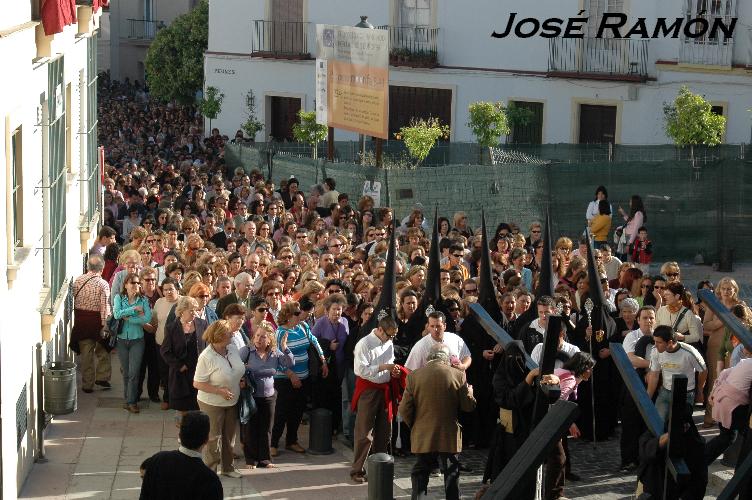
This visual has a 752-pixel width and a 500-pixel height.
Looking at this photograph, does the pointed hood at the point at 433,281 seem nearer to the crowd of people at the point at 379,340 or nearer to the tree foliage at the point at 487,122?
the crowd of people at the point at 379,340

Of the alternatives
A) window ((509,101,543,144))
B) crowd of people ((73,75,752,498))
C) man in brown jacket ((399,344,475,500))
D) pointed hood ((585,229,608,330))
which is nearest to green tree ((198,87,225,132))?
window ((509,101,543,144))

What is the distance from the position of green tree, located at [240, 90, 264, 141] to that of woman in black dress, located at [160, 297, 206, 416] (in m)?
26.2

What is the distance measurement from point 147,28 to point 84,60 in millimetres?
43962

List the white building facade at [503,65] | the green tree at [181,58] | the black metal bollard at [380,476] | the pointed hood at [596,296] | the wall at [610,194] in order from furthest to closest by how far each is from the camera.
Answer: the green tree at [181,58], the white building facade at [503,65], the wall at [610,194], the pointed hood at [596,296], the black metal bollard at [380,476]

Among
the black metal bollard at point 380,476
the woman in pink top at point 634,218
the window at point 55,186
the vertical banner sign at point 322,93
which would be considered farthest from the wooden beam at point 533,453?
the vertical banner sign at point 322,93

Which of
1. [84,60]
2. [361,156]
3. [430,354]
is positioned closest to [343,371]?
[430,354]

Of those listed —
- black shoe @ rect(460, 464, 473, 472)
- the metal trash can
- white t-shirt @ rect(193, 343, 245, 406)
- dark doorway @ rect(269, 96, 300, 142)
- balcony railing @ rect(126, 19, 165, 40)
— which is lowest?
black shoe @ rect(460, 464, 473, 472)

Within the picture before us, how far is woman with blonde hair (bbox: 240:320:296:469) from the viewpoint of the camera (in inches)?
491

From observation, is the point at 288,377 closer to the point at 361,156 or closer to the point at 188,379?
the point at 188,379

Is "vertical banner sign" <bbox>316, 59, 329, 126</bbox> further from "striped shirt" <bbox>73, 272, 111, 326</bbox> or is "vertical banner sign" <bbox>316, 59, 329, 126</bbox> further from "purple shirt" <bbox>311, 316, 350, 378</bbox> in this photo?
"purple shirt" <bbox>311, 316, 350, 378</bbox>

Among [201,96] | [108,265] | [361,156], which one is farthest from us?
[201,96]

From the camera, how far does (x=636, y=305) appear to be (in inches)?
559

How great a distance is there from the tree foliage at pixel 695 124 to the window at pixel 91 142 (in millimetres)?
13711

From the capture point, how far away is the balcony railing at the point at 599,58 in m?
33.8
